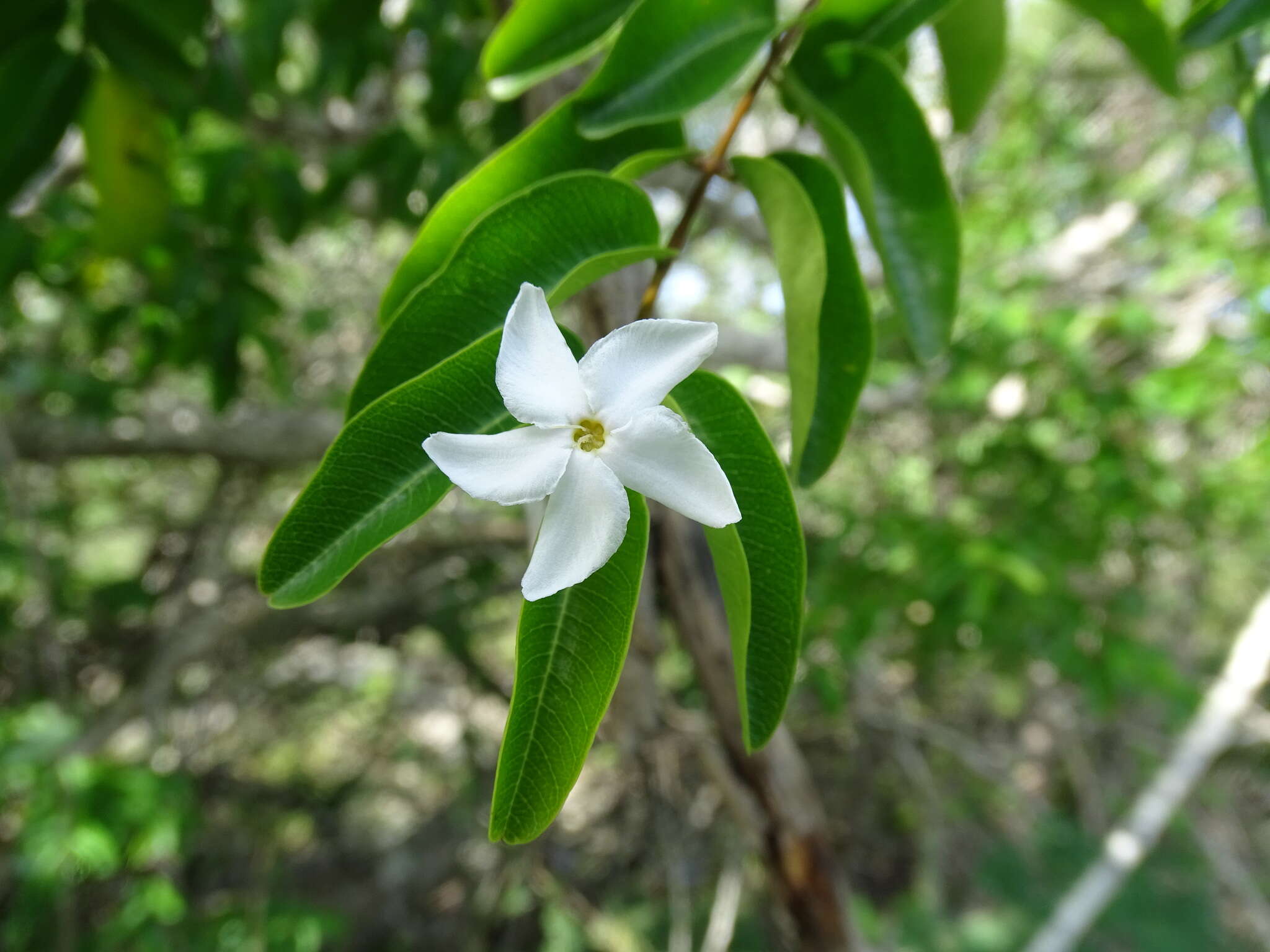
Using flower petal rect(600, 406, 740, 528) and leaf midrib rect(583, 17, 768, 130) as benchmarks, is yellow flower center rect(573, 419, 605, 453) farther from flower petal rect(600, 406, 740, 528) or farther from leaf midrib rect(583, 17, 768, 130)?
leaf midrib rect(583, 17, 768, 130)

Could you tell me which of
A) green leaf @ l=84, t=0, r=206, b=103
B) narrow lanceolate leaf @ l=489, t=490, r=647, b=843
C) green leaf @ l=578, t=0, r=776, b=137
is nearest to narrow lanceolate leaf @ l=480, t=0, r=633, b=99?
green leaf @ l=578, t=0, r=776, b=137

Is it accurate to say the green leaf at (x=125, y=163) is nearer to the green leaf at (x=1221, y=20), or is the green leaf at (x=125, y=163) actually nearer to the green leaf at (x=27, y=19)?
the green leaf at (x=27, y=19)

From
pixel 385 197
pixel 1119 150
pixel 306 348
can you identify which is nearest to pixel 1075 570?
pixel 385 197

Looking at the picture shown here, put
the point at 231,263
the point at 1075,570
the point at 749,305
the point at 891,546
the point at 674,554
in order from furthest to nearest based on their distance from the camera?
the point at 749,305 < the point at 1075,570 < the point at 891,546 < the point at 231,263 < the point at 674,554

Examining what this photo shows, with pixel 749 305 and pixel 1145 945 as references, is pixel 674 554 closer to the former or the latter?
pixel 1145 945

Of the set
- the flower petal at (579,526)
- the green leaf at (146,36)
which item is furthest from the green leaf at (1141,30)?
the green leaf at (146,36)

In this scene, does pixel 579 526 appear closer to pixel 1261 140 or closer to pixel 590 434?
pixel 590 434
